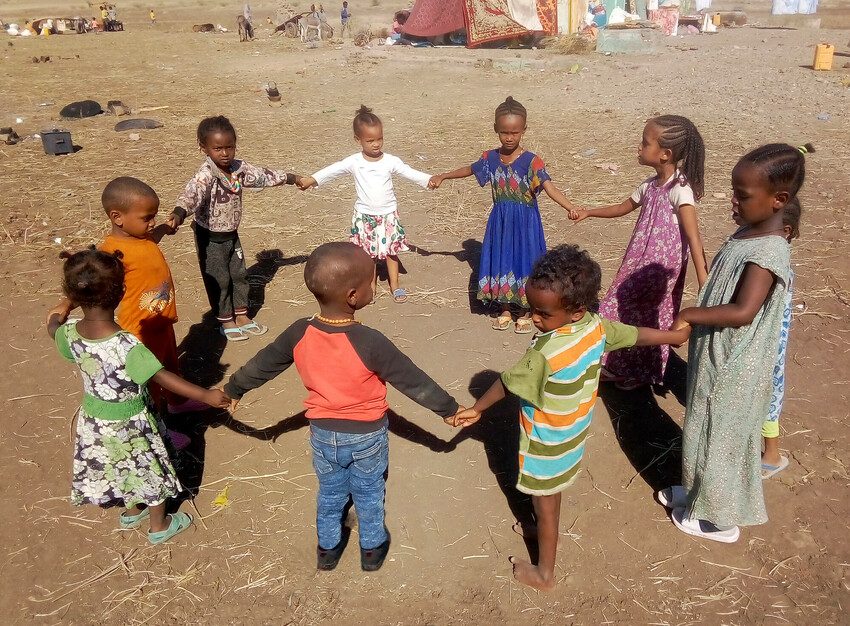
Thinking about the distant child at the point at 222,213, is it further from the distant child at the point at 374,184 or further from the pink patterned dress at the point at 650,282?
the pink patterned dress at the point at 650,282

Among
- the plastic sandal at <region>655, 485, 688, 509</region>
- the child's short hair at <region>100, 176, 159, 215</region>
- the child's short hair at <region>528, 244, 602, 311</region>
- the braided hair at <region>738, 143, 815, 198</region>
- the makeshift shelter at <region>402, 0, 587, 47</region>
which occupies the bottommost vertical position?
the plastic sandal at <region>655, 485, 688, 509</region>

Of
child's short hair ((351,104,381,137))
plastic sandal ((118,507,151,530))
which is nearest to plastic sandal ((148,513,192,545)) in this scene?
plastic sandal ((118,507,151,530))

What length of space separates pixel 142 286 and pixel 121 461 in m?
1.13

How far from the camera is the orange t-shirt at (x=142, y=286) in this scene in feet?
12.6

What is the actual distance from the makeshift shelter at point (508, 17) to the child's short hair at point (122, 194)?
74.1 ft

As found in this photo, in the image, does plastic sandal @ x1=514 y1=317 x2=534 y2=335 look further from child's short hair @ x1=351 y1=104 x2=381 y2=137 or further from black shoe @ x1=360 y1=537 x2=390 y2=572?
black shoe @ x1=360 y1=537 x2=390 y2=572

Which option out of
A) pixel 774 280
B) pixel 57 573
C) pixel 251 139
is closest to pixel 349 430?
pixel 57 573

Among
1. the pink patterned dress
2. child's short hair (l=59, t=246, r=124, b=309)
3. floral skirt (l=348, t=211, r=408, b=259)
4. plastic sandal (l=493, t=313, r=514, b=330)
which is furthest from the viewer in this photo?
floral skirt (l=348, t=211, r=408, b=259)

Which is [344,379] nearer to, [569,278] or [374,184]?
[569,278]

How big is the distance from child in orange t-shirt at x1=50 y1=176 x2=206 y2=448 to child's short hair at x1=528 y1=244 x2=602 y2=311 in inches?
92.6

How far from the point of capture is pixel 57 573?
338cm

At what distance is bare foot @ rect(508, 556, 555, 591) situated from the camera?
10.5 ft

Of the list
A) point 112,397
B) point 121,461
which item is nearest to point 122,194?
point 112,397

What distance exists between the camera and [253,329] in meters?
5.65
